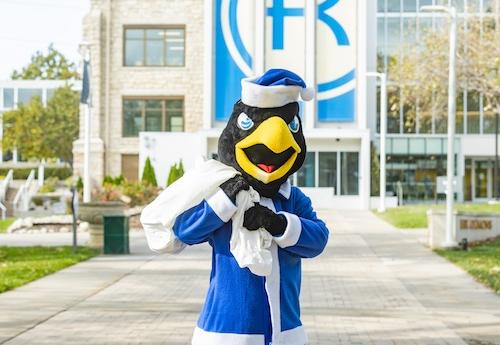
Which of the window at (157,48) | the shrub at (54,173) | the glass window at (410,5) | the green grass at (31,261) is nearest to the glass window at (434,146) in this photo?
the glass window at (410,5)

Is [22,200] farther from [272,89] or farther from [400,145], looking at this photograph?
[272,89]

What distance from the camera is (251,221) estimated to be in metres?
4.31

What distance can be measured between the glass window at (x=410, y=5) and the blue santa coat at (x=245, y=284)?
161ft

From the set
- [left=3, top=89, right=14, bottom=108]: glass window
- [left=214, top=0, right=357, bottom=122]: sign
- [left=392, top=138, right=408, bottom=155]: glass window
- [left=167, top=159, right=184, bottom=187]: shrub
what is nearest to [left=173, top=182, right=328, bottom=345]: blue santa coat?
[left=167, top=159, right=184, bottom=187]: shrub

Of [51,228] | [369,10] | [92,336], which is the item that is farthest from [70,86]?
[92,336]

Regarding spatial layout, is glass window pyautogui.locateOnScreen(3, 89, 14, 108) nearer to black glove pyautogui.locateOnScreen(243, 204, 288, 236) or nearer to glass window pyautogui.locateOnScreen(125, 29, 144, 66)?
glass window pyautogui.locateOnScreen(125, 29, 144, 66)

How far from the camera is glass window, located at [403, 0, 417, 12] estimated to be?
51781 millimetres

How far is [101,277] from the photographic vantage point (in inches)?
578

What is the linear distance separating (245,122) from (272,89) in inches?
8.1

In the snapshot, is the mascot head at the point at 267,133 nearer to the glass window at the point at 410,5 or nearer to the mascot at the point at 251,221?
the mascot at the point at 251,221

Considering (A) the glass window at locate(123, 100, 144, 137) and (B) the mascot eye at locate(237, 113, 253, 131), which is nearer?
(B) the mascot eye at locate(237, 113, 253, 131)

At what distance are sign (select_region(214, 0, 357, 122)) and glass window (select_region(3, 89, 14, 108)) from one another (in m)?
38.5

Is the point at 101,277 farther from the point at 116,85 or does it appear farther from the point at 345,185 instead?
the point at 116,85

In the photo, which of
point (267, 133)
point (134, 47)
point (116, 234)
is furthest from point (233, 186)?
point (134, 47)
